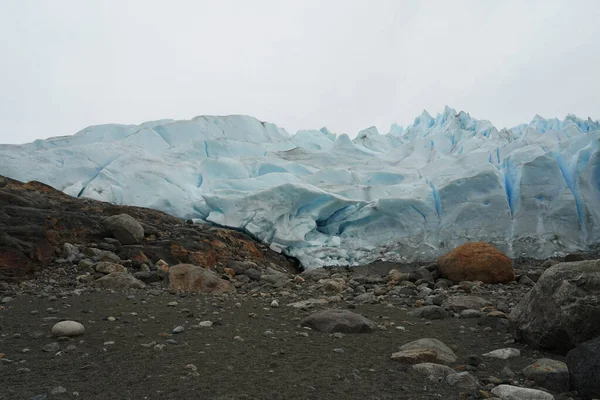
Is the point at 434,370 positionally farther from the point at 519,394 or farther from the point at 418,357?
the point at 519,394

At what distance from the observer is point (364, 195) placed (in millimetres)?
11766

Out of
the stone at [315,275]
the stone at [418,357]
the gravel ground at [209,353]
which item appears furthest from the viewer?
the stone at [315,275]

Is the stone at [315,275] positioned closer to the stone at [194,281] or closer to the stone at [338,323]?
the stone at [194,281]

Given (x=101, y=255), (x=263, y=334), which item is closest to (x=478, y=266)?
(x=263, y=334)

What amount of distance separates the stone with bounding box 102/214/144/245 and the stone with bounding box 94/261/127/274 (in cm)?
121

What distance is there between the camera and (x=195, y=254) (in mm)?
6852

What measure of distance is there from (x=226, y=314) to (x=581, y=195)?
31.0ft

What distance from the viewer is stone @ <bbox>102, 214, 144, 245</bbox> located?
21.3ft

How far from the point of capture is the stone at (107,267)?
5.19 metres

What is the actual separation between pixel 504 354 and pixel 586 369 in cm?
61

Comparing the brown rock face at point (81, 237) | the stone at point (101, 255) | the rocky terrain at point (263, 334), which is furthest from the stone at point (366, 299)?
the stone at point (101, 255)

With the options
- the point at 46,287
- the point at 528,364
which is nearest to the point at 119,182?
the point at 46,287

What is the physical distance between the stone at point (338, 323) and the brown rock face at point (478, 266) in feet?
11.4

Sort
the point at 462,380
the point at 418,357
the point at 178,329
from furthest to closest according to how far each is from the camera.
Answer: the point at 178,329
the point at 418,357
the point at 462,380
